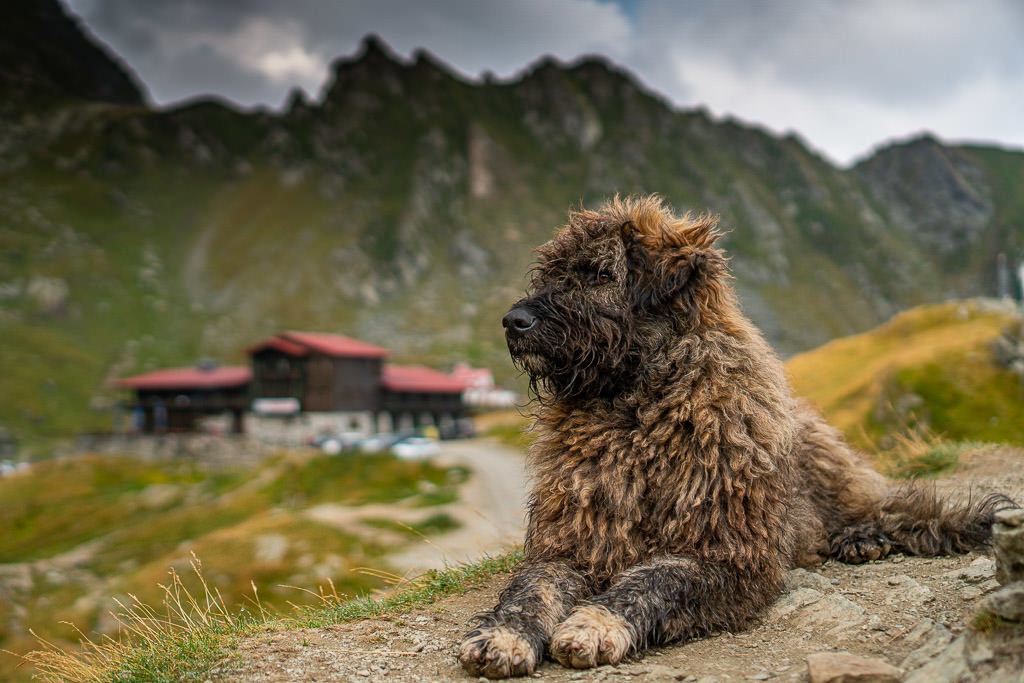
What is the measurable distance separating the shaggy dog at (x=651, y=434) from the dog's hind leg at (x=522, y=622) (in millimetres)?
18

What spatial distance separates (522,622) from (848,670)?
1.64 meters

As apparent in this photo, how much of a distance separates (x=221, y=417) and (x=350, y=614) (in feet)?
258

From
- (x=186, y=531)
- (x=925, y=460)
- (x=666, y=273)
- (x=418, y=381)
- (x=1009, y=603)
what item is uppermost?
(x=418, y=381)

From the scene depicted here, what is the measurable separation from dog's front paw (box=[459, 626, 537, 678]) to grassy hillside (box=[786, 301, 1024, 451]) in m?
10.1

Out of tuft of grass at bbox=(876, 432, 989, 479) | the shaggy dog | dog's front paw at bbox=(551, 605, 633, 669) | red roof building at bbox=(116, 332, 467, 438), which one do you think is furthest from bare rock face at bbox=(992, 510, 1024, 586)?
red roof building at bbox=(116, 332, 467, 438)

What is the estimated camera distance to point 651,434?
190 inches

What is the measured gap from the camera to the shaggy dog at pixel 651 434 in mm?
4438

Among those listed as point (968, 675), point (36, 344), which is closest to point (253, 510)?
point (968, 675)

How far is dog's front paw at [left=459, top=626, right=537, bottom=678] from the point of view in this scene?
12.1 feet

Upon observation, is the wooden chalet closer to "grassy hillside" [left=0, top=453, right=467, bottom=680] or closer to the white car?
"grassy hillside" [left=0, top=453, right=467, bottom=680]

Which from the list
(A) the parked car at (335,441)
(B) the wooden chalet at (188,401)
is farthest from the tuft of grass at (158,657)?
(B) the wooden chalet at (188,401)

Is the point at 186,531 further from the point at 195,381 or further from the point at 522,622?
the point at 195,381

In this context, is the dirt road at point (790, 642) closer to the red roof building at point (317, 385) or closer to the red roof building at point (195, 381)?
the red roof building at point (317, 385)

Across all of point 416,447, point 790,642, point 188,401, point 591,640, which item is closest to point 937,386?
point 790,642
